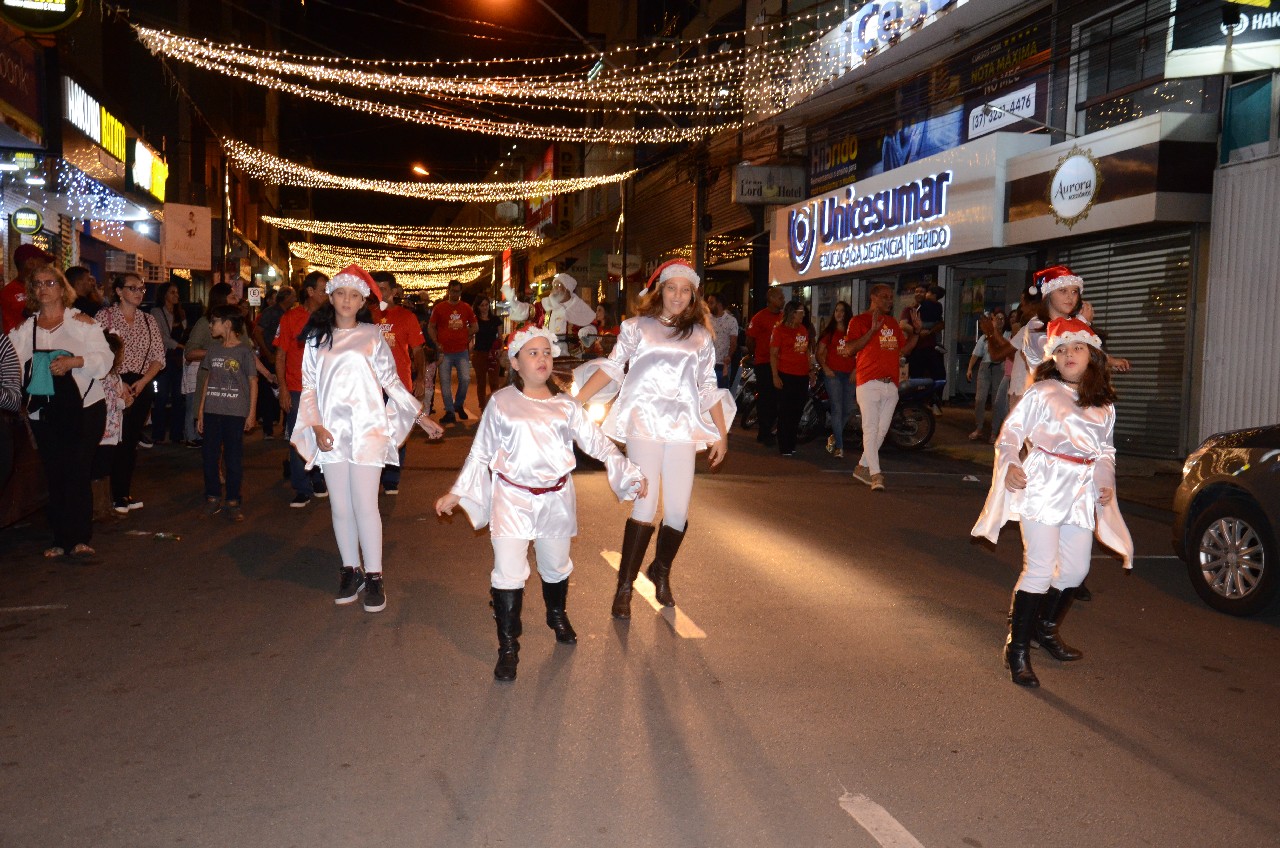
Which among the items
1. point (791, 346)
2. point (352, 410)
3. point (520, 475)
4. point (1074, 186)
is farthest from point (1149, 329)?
point (520, 475)

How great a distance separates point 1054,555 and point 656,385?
7.13ft

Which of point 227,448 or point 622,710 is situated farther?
point 227,448

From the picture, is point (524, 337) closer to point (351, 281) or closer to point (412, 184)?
point (351, 281)

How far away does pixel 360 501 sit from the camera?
21.2 feet

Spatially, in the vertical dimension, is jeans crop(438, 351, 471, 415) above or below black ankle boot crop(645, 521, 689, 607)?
above

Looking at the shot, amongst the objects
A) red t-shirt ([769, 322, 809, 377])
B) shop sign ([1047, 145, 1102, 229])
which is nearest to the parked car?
red t-shirt ([769, 322, 809, 377])

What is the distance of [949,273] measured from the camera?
2077 centimetres

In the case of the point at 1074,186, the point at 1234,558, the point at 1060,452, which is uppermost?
the point at 1074,186

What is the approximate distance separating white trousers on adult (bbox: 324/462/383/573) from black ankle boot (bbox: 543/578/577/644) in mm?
1253

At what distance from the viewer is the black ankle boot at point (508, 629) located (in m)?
5.22

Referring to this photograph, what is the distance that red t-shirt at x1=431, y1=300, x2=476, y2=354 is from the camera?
17.8m

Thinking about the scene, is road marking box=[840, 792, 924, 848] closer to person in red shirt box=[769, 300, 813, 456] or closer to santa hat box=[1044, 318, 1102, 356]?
santa hat box=[1044, 318, 1102, 356]

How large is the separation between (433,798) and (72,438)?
5052 millimetres

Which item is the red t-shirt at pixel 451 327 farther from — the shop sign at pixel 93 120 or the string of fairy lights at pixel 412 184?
the string of fairy lights at pixel 412 184
